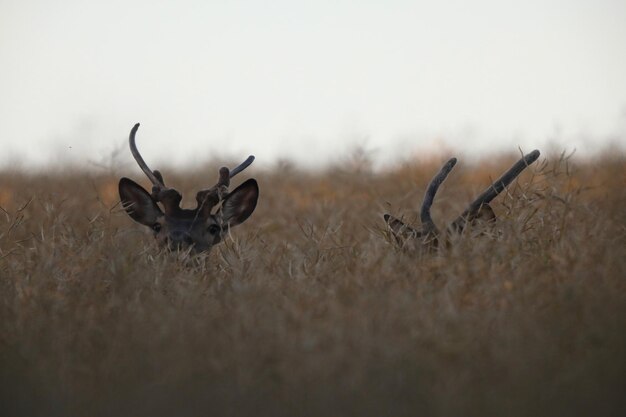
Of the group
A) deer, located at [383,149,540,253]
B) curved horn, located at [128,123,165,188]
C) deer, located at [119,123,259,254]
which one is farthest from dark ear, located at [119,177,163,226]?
deer, located at [383,149,540,253]

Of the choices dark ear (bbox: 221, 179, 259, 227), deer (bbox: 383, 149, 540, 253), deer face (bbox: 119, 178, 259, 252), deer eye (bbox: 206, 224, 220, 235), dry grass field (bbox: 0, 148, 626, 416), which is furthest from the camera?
dark ear (bbox: 221, 179, 259, 227)

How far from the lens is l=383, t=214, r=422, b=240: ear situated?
307 inches

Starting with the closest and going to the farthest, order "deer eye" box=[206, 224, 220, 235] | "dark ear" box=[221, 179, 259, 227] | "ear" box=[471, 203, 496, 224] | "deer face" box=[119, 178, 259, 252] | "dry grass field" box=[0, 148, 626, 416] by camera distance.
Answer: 1. "dry grass field" box=[0, 148, 626, 416]
2. "ear" box=[471, 203, 496, 224]
3. "deer face" box=[119, 178, 259, 252]
4. "deer eye" box=[206, 224, 220, 235]
5. "dark ear" box=[221, 179, 259, 227]

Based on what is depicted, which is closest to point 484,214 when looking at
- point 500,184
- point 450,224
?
point 500,184

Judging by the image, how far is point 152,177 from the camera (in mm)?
8906

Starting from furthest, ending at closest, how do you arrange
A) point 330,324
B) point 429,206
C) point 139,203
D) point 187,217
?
1. point 139,203
2. point 187,217
3. point 429,206
4. point 330,324

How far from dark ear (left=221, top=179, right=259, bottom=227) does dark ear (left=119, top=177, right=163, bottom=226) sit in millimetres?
623

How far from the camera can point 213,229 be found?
8.70 meters

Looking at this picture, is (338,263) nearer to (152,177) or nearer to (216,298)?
(216,298)

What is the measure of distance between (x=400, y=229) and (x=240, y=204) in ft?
6.14

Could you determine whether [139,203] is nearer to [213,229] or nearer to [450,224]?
[213,229]

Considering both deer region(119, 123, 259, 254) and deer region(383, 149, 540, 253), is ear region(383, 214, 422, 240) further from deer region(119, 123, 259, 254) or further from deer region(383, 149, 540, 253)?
deer region(119, 123, 259, 254)

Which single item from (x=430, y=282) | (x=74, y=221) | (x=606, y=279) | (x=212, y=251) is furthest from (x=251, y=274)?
(x=74, y=221)

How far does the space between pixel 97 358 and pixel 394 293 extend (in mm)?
1736
